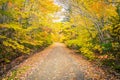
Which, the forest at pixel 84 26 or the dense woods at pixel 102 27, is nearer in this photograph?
the dense woods at pixel 102 27

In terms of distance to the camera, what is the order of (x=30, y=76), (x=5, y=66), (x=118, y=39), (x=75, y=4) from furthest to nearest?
(x=75, y=4) → (x=5, y=66) → (x=118, y=39) → (x=30, y=76)

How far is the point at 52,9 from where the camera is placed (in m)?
23.8

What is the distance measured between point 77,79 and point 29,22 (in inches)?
508

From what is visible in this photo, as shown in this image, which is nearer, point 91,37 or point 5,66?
point 5,66

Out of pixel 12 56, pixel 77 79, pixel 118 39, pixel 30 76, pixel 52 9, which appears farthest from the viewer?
pixel 52 9

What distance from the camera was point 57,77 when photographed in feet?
34.2

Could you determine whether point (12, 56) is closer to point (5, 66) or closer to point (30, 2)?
point (5, 66)

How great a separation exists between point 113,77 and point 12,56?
10.3 metres

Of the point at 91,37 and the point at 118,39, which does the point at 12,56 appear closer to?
the point at 91,37

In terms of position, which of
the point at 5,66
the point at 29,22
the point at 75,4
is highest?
the point at 75,4

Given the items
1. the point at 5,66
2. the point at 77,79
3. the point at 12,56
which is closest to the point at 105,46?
the point at 77,79

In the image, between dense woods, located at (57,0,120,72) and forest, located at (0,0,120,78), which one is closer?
dense woods, located at (57,0,120,72)

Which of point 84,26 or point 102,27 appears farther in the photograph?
point 84,26

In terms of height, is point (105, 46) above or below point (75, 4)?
below
